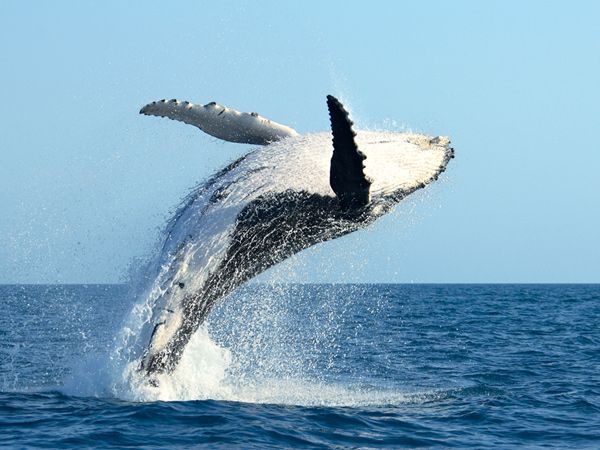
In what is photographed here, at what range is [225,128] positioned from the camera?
33.4 ft

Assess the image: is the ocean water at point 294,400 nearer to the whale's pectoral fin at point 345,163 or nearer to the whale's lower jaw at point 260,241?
the whale's lower jaw at point 260,241

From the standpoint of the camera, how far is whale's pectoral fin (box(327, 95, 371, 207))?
26.1ft

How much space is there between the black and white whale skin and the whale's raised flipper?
0.04ft

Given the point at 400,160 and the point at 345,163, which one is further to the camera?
the point at 400,160

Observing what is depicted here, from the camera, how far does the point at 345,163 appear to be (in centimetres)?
824

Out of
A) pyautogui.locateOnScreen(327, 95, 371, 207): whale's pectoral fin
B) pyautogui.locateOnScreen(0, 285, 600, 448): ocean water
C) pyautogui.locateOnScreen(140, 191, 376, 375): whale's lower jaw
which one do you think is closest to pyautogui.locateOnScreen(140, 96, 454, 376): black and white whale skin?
pyautogui.locateOnScreen(140, 191, 376, 375): whale's lower jaw

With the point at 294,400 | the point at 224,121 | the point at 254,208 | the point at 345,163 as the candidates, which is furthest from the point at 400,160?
the point at 294,400

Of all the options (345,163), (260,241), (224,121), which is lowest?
(260,241)

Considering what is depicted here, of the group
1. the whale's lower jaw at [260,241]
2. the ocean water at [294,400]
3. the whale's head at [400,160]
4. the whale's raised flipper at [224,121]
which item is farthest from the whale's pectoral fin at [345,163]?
the ocean water at [294,400]

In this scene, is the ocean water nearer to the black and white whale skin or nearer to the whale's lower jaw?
the whale's lower jaw

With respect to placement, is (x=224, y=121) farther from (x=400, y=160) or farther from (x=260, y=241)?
(x=400, y=160)

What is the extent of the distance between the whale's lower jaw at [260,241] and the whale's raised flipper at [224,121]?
39.8 inches

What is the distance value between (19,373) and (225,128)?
18.2ft

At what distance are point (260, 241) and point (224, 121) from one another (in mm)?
A: 1449
